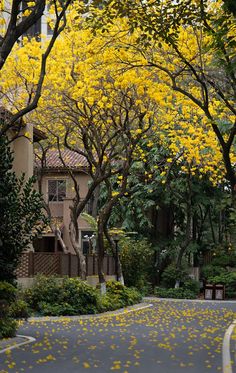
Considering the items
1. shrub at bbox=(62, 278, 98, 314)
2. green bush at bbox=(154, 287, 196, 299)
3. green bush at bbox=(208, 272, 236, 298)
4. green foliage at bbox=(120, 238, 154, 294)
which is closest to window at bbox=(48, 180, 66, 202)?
green bush at bbox=(154, 287, 196, 299)

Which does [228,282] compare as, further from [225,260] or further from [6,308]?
[6,308]

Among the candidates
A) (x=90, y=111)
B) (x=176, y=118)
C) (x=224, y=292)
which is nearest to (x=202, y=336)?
(x=90, y=111)

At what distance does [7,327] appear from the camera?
48.4 ft

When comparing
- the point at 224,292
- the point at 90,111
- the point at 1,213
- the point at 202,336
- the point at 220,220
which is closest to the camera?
the point at 1,213

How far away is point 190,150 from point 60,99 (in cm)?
607

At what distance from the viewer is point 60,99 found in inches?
973

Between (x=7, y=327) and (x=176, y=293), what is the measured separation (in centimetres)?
2440

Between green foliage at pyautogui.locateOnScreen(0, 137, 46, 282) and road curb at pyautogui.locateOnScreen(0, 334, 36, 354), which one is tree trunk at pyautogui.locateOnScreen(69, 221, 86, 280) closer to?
road curb at pyautogui.locateOnScreen(0, 334, 36, 354)

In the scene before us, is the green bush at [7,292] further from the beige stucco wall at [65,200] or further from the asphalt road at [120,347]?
the beige stucco wall at [65,200]

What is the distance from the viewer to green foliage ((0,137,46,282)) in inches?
560

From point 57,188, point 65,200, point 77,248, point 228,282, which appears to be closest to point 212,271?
point 228,282

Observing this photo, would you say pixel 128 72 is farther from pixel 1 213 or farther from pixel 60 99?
pixel 1 213

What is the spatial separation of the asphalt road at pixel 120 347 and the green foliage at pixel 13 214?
1885 millimetres

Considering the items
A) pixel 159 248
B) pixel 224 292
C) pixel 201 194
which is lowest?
pixel 224 292
